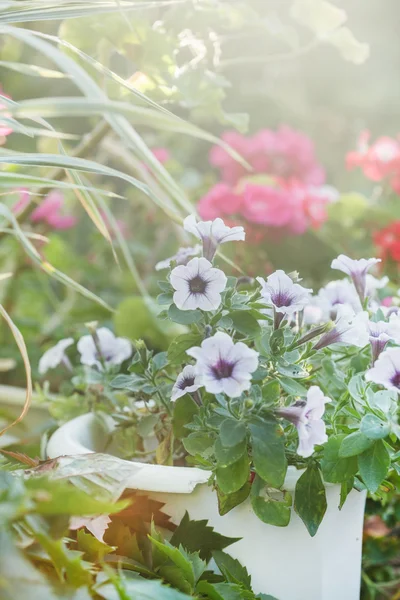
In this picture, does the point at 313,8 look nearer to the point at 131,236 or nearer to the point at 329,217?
the point at 329,217

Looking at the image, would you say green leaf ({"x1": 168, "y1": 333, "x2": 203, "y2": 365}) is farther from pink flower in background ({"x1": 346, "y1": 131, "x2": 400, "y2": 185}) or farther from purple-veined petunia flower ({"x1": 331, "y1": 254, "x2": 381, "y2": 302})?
pink flower in background ({"x1": 346, "y1": 131, "x2": 400, "y2": 185})

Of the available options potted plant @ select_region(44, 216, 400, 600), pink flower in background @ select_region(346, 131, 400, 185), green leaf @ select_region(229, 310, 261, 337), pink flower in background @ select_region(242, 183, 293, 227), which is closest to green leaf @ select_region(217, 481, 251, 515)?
potted plant @ select_region(44, 216, 400, 600)

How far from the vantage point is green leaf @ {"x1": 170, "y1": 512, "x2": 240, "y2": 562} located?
494mm

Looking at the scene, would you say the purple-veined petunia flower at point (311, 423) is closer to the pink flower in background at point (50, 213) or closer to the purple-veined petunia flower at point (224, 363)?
the purple-veined petunia flower at point (224, 363)

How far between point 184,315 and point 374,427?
149 millimetres

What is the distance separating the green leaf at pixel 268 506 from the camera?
0.46m

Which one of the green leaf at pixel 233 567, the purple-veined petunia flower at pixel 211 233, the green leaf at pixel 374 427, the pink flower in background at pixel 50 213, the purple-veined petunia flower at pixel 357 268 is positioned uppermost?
the pink flower in background at pixel 50 213

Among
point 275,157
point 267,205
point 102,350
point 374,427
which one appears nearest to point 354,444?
point 374,427

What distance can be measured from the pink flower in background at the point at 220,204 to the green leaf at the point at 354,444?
730 millimetres

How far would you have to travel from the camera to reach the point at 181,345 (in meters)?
0.50

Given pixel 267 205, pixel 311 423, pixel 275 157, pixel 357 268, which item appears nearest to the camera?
pixel 311 423

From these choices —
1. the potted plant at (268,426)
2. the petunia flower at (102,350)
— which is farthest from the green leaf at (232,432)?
the petunia flower at (102,350)

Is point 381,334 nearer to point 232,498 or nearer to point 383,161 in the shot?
point 232,498

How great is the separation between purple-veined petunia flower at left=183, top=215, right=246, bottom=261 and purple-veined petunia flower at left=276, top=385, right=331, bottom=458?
0.13 m
